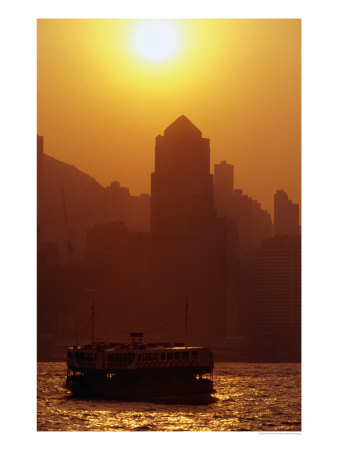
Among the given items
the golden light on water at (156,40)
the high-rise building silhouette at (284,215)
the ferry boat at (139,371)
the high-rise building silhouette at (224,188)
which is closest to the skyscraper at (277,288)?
the high-rise building silhouette at (284,215)

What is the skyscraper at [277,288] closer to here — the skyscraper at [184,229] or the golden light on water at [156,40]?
the skyscraper at [184,229]

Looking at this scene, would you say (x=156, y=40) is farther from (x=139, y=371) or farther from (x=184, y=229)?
(x=184, y=229)

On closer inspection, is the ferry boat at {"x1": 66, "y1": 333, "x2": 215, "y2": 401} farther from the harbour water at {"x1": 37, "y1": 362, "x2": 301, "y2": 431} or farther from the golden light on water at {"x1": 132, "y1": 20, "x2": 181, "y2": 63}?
the golden light on water at {"x1": 132, "y1": 20, "x2": 181, "y2": 63}
